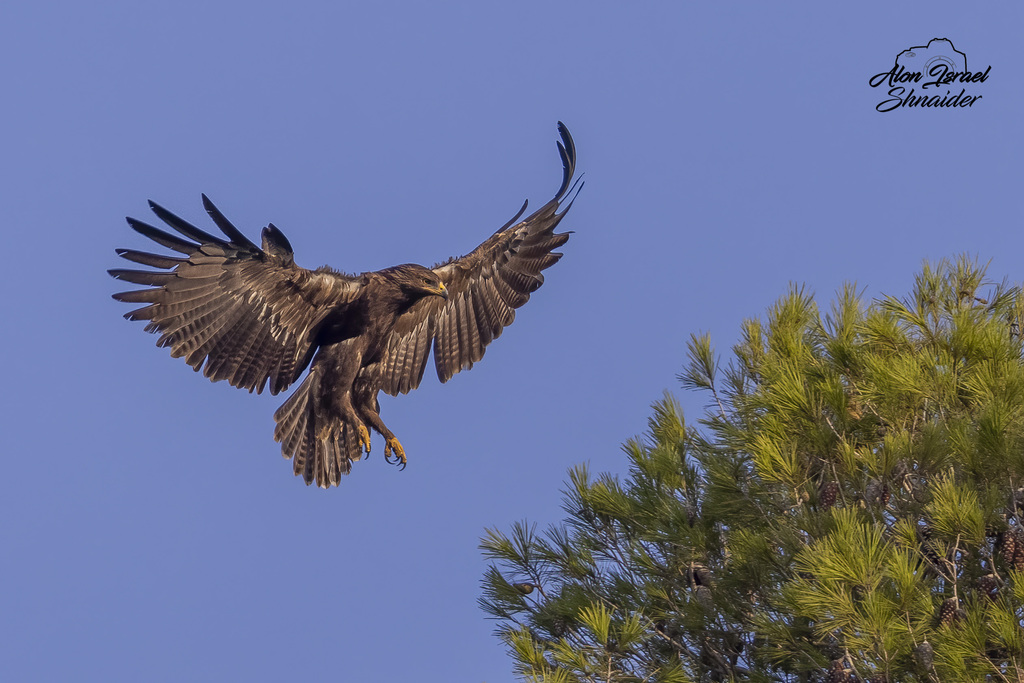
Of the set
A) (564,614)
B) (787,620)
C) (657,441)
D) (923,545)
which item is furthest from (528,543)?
(923,545)

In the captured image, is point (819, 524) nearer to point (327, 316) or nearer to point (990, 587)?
point (990, 587)

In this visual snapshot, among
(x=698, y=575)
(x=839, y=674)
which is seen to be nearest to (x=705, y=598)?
(x=698, y=575)

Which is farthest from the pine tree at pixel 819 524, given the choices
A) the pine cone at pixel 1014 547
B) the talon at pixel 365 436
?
the talon at pixel 365 436

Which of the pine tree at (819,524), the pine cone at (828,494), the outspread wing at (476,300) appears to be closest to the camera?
the pine tree at (819,524)

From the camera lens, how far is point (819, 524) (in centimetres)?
560

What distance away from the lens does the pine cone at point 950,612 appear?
534 cm

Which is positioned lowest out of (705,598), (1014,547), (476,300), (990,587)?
(990,587)

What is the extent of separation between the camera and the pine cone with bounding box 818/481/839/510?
6.10 m

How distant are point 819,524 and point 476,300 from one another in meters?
4.56

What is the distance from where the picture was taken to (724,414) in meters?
7.05

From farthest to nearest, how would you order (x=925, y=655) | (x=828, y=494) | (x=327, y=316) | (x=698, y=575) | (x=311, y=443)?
(x=311, y=443) < (x=327, y=316) < (x=698, y=575) < (x=828, y=494) < (x=925, y=655)

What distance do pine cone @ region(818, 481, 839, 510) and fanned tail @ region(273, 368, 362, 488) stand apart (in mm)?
3885

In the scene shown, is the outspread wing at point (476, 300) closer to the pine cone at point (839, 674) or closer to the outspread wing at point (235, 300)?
the outspread wing at point (235, 300)

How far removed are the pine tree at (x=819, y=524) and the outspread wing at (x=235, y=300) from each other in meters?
2.35
